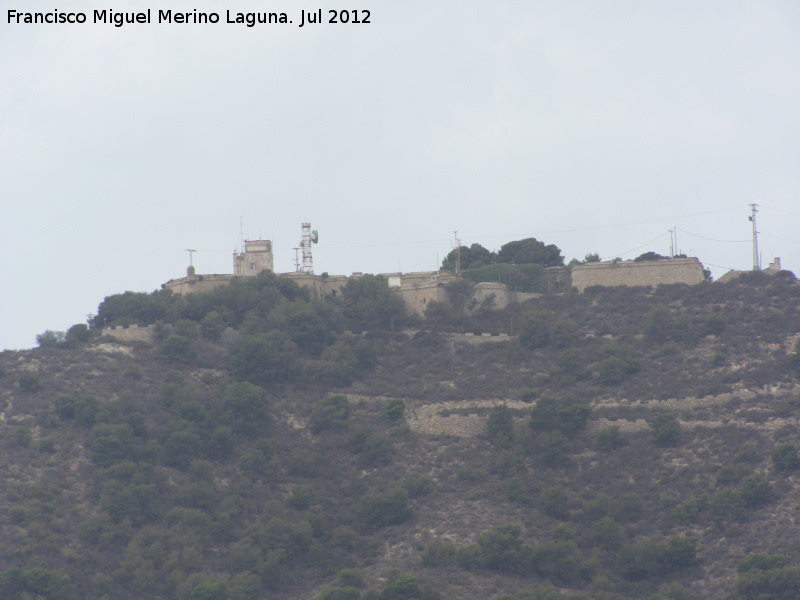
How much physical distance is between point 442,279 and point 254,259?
8.92 meters

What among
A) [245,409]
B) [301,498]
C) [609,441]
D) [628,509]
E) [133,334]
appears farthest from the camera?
[133,334]

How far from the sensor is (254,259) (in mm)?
60562

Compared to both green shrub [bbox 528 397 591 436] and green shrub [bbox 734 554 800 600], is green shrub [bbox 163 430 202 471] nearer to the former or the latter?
green shrub [bbox 528 397 591 436]

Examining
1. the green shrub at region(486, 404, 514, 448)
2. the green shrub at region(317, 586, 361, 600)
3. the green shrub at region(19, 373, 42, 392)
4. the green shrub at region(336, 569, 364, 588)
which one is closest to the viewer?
the green shrub at region(317, 586, 361, 600)

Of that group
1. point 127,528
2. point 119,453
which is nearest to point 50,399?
point 119,453

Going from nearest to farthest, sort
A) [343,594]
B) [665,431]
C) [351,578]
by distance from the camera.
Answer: [343,594] → [351,578] → [665,431]

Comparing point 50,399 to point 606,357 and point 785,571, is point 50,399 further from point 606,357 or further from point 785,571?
point 785,571

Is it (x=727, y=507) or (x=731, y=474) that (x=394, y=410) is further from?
(x=727, y=507)

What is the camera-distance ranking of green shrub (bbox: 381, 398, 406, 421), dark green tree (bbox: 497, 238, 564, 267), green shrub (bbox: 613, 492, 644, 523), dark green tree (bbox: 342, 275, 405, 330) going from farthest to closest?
dark green tree (bbox: 497, 238, 564, 267) → dark green tree (bbox: 342, 275, 405, 330) → green shrub (bbox: 381, 398, 406, 421) → green shrub (bbox: 613, 492, 644, 523)

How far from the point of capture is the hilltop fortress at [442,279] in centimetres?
5803

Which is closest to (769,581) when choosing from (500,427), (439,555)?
(439,555)

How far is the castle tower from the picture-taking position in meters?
60.5

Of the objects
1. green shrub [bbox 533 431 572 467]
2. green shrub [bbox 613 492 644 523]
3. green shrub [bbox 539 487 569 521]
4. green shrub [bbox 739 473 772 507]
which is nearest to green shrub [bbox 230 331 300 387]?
green shrub [bbox 533 431 572 467]

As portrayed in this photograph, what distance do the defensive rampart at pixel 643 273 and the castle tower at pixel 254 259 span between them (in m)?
14.3
